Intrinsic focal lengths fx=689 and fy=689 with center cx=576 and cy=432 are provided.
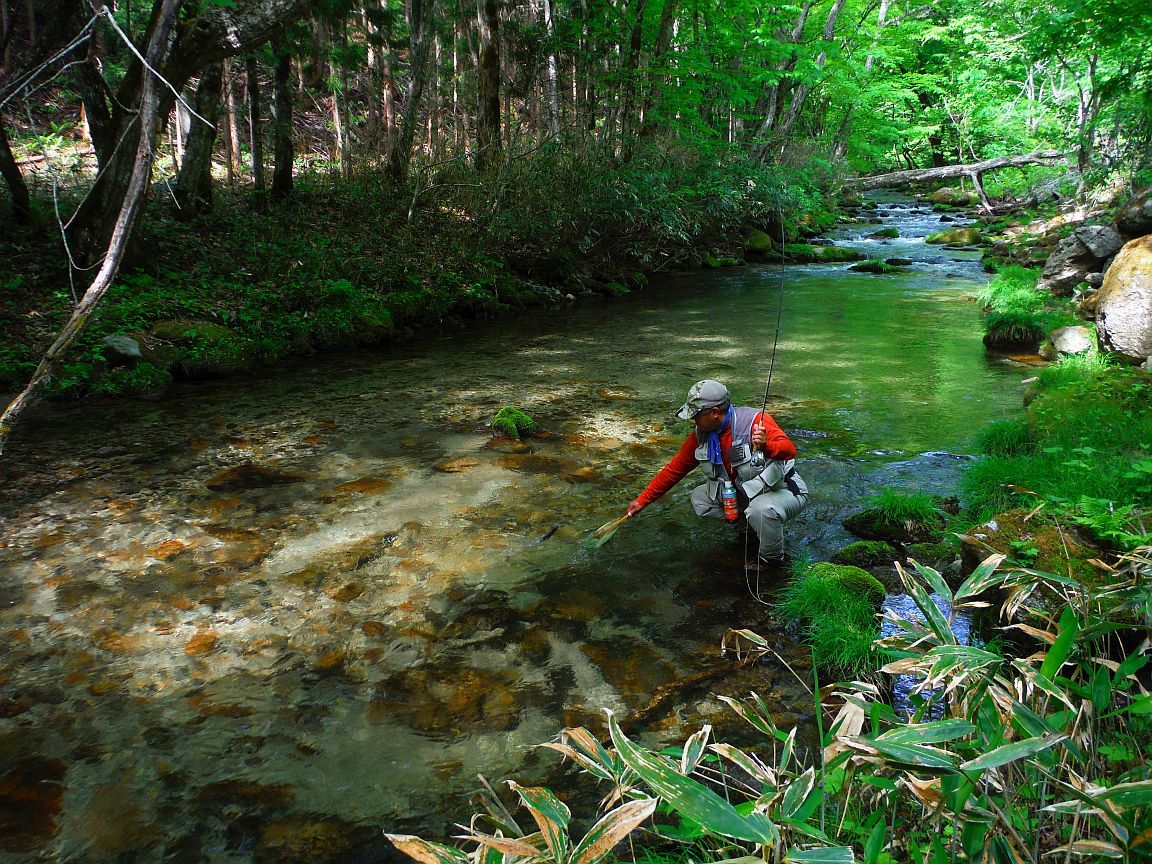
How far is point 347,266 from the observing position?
34.9 ft

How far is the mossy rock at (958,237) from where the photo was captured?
790 inches

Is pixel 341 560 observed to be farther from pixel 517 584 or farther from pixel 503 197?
pixel 503 197

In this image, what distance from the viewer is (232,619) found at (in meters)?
3.96

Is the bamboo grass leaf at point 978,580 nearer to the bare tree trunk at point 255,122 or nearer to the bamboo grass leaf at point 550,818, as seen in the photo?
the bamboo grass leaf at point 550,818

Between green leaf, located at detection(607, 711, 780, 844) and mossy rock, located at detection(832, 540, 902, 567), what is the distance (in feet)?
11.3

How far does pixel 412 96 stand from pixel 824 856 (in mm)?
13161

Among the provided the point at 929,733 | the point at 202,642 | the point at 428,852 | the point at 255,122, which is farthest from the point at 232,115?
the point at 929,733

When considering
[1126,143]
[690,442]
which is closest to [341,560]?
[690,442]

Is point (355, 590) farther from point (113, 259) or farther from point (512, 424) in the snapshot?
point (512, 424)

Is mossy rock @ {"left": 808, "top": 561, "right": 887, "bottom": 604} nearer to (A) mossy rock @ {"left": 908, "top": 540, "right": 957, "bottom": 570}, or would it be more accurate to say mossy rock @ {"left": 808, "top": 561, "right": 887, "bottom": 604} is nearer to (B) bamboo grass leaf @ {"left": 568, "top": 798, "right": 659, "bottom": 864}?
(A) mossy rock @ {"left": 908, "top": 540, "right": 957, "bottom": 570}

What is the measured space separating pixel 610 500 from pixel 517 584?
139 centimetres

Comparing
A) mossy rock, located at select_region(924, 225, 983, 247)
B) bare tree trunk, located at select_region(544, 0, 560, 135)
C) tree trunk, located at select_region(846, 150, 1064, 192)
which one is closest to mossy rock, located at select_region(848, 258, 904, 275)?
mossy rock, located at select_region(924, 225, 983, 247)

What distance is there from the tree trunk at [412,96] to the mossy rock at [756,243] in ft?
34.0

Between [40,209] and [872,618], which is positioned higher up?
[40,209]
